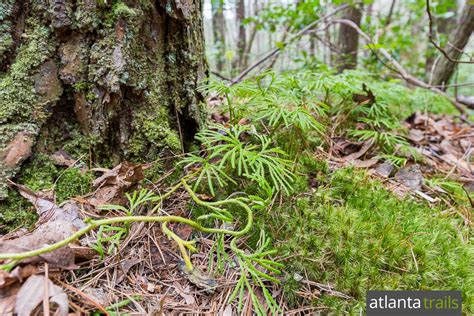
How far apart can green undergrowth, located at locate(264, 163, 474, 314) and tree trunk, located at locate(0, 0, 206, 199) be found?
0.78 meters

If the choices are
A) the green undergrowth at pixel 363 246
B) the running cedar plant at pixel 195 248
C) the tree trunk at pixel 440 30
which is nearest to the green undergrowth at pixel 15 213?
the running cedar plant at pixel 195 248

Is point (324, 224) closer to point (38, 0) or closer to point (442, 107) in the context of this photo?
point (38, 0)

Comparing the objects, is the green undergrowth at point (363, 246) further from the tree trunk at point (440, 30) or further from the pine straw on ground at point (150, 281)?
the tree trunk at point (440, 30)

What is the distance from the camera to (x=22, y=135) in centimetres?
144

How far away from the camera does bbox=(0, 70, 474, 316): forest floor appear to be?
44.6 inches

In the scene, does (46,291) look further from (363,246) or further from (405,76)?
(405,76)

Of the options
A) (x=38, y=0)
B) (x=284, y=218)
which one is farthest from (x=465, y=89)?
(x=38, y=0)

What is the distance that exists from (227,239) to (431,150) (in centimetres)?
196

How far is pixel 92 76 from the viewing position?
149 cm

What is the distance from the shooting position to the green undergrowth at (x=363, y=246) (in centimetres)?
124

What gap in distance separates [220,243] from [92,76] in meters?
1.01

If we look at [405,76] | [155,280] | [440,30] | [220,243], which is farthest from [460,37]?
[155,280]

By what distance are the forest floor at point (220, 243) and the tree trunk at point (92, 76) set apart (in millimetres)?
114

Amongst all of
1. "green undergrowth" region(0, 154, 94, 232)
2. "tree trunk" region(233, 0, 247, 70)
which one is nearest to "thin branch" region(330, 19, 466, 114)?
"green undergrowth" region(0, 154, 94, 232)
